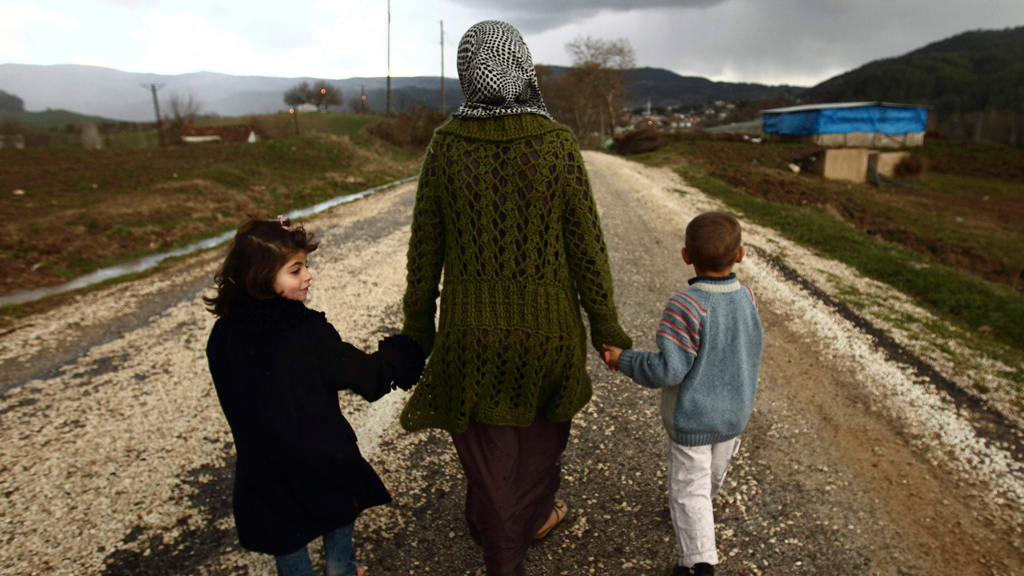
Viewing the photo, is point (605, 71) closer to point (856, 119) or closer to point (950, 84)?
point (856, 119)

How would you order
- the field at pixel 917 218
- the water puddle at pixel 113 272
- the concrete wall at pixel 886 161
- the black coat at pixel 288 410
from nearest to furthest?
the black coat at pixel 288 410 < the field at pixel 917 218 < the water puddle at pixel 113 272 < the concrete wall at pixel 886 161

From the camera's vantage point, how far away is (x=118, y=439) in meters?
3.99

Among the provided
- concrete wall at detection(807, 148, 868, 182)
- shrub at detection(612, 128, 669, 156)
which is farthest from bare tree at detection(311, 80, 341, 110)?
concrete wall at detection(807, 148, 868, 182)

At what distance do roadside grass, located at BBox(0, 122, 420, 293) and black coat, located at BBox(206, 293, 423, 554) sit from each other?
8558 millimetres

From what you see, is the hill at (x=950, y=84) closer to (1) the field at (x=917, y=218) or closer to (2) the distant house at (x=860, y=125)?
(2) the distant house at (x=860, y=125)

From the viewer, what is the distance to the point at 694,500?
249 cm

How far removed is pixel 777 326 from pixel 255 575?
5424 millimetres

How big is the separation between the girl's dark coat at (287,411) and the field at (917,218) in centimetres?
717

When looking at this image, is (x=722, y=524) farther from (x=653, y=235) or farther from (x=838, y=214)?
(x=838, y=214)

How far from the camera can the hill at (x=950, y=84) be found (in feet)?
227

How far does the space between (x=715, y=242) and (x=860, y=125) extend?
4366 cm

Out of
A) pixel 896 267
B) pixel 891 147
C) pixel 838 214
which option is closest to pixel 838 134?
pixel 891 147

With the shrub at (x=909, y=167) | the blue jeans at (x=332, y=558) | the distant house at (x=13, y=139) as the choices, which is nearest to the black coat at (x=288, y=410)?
the blue jeans at (x=332, y=558)

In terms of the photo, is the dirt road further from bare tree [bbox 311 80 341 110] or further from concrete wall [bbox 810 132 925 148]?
bare tree [bbox 311 80 341 110]
